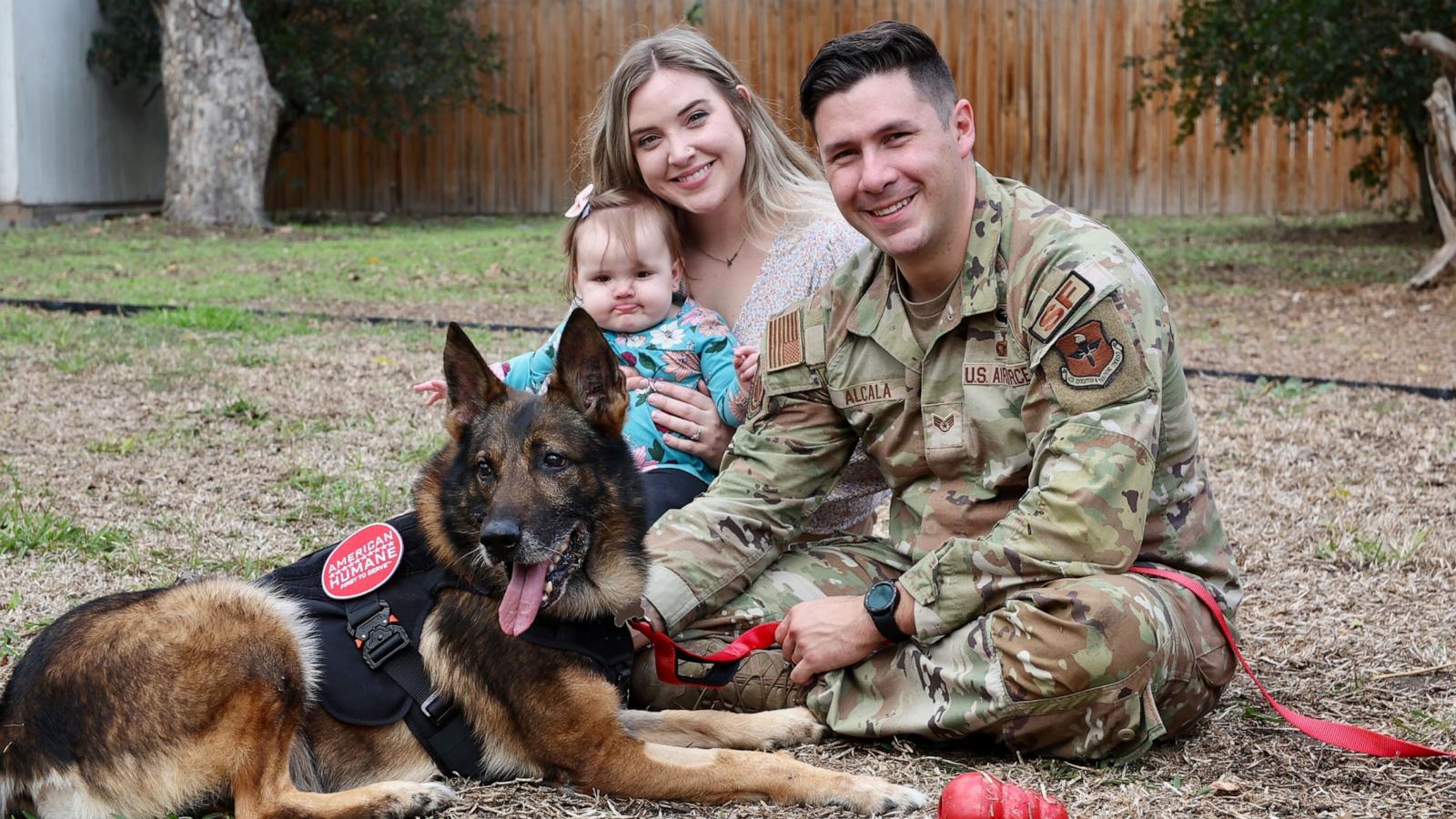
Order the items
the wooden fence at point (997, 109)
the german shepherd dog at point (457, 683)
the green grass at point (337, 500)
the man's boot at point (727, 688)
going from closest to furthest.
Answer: the german shepherd dog at point (457, 683) → the man's boot at point (727, 688) → the green grass at point (337, 500) → the wooden fence at point (997, 109)

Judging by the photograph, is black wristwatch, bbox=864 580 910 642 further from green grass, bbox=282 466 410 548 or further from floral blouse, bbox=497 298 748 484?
green grass, bbox=282 466 410 548

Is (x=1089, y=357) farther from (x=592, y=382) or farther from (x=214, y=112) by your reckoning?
(x=214, y=112)

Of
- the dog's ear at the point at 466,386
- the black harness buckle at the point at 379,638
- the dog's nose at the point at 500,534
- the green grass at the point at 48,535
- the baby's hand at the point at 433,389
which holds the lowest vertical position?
the green grass at the point at 48,535

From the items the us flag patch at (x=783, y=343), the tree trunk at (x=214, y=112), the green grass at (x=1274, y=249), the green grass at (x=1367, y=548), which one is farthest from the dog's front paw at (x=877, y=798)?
the tree trunk at (x=214, y=112)

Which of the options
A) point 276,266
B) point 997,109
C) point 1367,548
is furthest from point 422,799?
point 997,109

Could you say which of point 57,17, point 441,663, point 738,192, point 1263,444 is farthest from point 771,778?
point 57,17

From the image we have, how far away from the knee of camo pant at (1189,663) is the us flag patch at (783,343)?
1184mm

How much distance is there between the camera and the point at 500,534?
296 centimetres

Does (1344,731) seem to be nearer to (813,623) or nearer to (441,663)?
(813,623)

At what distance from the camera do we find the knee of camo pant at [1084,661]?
9.97 feet

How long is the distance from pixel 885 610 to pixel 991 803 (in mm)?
680

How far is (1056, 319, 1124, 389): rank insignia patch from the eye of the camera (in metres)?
3.12

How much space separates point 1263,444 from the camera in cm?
650

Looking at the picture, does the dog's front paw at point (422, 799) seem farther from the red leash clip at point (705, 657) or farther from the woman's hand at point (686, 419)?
the woman's hand at point (686, 419)
